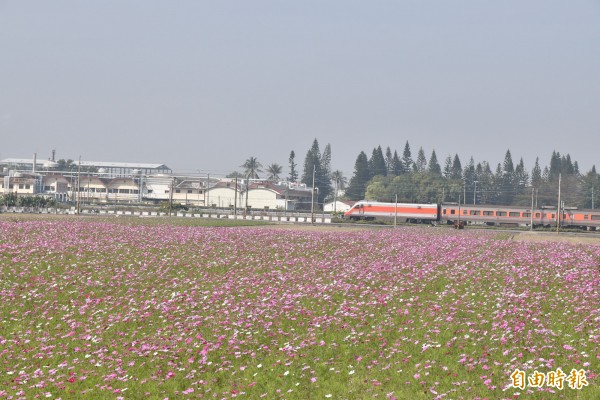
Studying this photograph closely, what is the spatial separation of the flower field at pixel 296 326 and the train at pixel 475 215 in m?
72.1

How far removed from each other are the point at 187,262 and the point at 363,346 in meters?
12.9

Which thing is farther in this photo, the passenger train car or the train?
the passenger train car

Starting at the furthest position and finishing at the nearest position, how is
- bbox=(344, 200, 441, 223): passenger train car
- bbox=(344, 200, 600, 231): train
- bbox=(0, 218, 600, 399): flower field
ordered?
bbox=(344, 200, 441, 223): passenger train car < bbox=(344, 200, 600, 231): train < bbox=(0, 218, 600, 399): flower field

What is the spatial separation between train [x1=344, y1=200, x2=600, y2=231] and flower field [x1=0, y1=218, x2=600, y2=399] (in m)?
72.1

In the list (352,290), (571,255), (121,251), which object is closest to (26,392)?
(352,290)

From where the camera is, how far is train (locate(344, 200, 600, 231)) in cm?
9662

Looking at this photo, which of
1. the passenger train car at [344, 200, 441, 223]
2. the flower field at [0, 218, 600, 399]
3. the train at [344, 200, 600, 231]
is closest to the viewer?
the flower field at [0, 218, 600, 399]

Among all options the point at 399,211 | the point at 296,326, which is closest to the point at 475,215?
the point at 399,211

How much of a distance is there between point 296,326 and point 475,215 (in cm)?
8799

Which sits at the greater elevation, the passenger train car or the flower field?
the passenger train car

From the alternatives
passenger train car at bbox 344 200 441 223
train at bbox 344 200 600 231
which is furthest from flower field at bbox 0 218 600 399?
passenger train car at bbox 344 200 441 223

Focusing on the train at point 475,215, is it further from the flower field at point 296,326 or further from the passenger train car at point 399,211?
the flower field at point 296,326

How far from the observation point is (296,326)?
16.6 m

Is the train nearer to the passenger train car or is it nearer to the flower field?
the passenger train car
